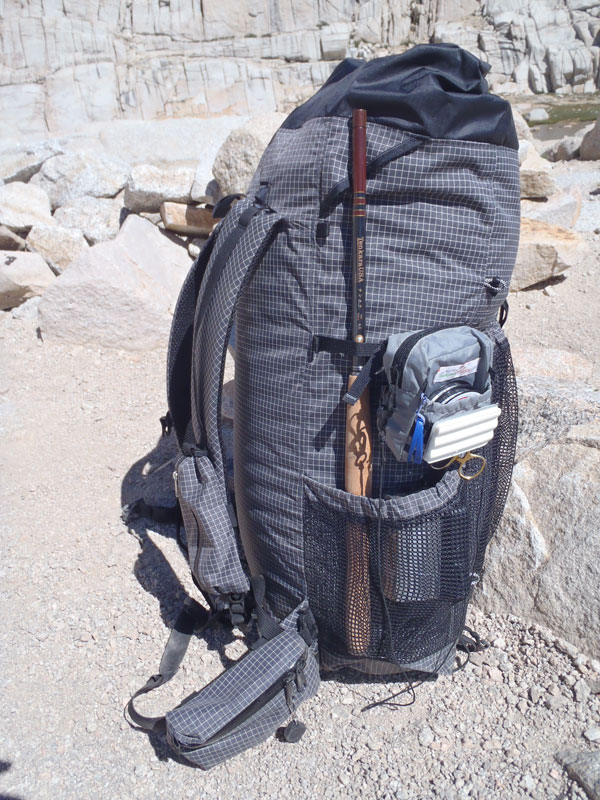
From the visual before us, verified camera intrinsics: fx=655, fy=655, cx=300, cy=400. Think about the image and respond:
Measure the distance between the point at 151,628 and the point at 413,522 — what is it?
3.30 ft

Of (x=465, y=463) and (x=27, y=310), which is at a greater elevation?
(x=465, y=463)

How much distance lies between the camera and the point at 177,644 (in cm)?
197

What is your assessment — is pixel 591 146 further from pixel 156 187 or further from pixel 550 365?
pixel 550 365

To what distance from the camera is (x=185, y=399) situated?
2125 millimetres

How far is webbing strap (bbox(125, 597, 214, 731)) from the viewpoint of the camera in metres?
1.82

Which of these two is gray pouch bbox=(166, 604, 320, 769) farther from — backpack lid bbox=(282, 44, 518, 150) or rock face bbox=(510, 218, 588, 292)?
rock face bbox=(510, 218, 588, 292)

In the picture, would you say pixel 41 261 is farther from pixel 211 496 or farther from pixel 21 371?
pixel 211 496

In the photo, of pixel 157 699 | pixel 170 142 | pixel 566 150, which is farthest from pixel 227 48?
pixel 157 699

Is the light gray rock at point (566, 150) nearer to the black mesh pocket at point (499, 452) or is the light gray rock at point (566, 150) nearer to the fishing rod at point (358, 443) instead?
the black mesh pocket at point (499, 452)

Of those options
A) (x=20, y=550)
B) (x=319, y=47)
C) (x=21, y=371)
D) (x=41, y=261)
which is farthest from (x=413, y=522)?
(x=319, y=47)

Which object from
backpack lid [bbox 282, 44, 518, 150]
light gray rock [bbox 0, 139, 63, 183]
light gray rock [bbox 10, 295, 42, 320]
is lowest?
light gray rock [bbox 10, 295, 42, 320]

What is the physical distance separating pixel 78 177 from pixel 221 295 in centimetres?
473

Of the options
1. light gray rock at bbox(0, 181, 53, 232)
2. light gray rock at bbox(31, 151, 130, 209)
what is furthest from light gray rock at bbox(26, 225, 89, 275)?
light gray rock at bbox(31, 151, 130, 209)

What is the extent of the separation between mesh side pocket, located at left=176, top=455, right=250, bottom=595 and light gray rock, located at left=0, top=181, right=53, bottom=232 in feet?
13.5
